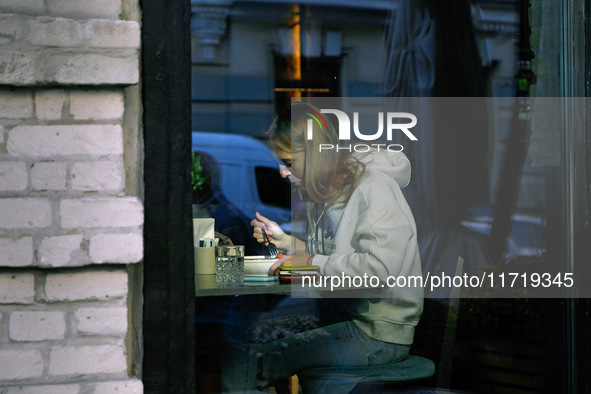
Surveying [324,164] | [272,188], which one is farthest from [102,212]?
[272,188]

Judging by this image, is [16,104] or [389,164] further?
[389,164]

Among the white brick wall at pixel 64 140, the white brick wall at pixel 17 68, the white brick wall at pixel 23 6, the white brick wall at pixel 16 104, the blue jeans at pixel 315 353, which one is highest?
the white brick wall at pixel 23 6

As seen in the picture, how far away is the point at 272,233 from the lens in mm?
2305

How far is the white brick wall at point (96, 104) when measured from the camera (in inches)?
48.6

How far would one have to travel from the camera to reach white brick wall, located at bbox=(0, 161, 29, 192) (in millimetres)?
1201

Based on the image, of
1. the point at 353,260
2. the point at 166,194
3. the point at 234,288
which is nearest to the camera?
the point at 166,194

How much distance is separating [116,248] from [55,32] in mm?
503

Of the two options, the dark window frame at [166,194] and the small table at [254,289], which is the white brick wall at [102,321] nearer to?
the dark window frame at [166,194]

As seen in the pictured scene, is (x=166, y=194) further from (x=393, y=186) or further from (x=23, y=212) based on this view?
(x=393, y=186)

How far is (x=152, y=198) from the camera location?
133 centimetres

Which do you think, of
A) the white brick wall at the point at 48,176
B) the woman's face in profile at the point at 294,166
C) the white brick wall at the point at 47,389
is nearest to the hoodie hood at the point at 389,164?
the woman's face in profile at the point at 294,166

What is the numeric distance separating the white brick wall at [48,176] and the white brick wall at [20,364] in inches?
14.9

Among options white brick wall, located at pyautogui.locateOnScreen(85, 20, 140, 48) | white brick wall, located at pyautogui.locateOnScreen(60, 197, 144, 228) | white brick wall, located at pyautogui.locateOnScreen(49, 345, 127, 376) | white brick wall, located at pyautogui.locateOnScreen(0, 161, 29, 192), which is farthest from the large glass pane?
white brick wall, located at pyautogui.locateOnScreen(85, 20, 140, 48)

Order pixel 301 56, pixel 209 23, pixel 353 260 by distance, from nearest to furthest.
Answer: pixel 353 260 → pixel 209 23 → pixel 301 56
